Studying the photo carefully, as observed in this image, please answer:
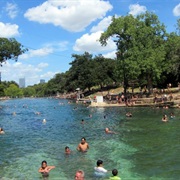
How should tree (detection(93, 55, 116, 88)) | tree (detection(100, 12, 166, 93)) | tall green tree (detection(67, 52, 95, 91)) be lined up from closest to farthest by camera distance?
tree (detection(100, 12, 166, 93)), tree (detection(93, 55, 116, 88)), tall green tree (detection(67, 52, 95, 91))

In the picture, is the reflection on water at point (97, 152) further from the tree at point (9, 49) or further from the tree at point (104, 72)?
the tree at point (104, 72)

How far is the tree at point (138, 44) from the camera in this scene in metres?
65.5

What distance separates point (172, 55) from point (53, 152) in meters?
50.2

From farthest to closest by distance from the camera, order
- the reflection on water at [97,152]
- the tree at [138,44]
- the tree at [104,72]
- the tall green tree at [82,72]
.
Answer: the tall green tree at [82,72] < the tree at [104,72] < the tree at [138,44] < the reflection on water at [97,152]

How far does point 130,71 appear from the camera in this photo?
65750 millimetres

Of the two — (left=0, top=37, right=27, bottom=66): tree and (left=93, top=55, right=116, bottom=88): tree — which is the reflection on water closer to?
(left=0, top=37, right=27, bottom=66): tree

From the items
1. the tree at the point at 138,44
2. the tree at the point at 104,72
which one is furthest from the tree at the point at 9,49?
the tree at the point at 104,72

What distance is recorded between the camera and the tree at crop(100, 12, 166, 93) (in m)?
65.5

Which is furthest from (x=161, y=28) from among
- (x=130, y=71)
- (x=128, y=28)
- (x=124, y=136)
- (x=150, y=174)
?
(x=150, y=174)

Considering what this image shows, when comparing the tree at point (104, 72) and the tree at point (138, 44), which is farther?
the tree at point (104, 72)

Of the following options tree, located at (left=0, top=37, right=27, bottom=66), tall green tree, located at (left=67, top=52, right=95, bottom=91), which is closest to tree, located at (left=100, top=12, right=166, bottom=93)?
tree, located at (left=0, top=37, right=27, bottom=66)

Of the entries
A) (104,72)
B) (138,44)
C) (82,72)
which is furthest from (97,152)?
(82,72)

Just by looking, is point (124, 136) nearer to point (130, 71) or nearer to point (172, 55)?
point (130, 71)

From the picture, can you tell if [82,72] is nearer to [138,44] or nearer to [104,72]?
[104,72]
